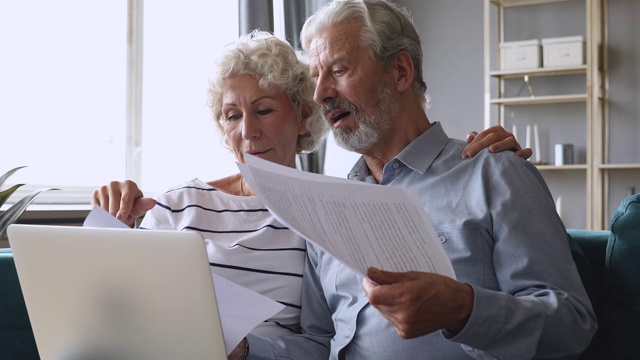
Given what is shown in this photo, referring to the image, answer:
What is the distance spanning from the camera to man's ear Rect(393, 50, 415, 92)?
5.49ft

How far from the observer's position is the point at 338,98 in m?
1.64

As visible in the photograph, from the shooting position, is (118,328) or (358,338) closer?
(118,328)

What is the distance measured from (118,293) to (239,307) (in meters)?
0.17

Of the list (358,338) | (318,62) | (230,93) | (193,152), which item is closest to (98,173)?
(193,152)

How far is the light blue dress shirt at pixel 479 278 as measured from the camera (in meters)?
1.17

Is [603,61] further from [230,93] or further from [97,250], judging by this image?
[97,250]

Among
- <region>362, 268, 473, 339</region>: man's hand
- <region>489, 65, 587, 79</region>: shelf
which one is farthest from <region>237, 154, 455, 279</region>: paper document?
<region>489, 65, 587, 79</region>: shelf

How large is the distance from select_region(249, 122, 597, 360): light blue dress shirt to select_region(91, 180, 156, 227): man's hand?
0.38 m

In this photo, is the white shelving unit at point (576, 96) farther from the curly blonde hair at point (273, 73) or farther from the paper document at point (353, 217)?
the paper document at point (353, 217)

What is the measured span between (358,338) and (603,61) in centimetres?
358

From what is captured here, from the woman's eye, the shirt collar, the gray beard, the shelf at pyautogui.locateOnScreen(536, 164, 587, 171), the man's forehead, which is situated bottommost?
the shelf at pyautogui.locateOnScreen(536, 164, 587, 171)

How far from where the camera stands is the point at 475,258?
4.46 ft

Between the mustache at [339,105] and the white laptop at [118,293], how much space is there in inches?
27.5

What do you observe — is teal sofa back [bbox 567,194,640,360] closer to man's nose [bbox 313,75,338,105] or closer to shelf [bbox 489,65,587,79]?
man's nose [bbox 313,75,338,105]
